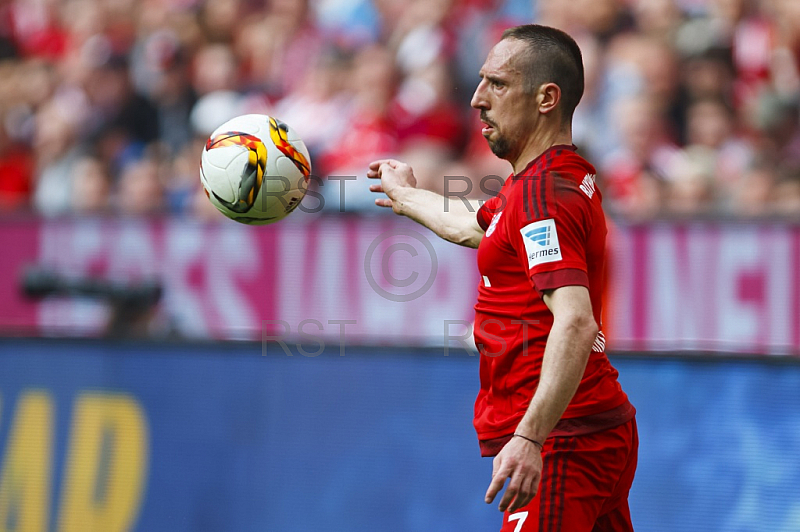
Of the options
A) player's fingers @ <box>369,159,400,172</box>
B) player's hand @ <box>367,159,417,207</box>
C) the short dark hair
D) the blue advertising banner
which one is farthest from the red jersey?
the blue advertising banner

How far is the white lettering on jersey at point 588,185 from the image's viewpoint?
138 inches

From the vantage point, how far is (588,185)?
3.55m

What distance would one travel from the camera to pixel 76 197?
423 inches

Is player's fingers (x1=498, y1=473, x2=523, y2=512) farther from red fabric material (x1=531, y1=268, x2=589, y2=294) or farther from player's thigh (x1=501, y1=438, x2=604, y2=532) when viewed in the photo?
red fabric material (x1=531, y1=268, x2=589, y2=294)

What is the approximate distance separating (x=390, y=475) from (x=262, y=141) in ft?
5.91

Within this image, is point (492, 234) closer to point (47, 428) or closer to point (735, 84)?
point (47, 428)

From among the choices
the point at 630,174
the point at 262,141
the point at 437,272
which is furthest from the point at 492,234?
the point at 630,174

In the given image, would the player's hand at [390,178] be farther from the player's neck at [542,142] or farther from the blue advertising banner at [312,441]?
the blue advertising banner at [312,441]

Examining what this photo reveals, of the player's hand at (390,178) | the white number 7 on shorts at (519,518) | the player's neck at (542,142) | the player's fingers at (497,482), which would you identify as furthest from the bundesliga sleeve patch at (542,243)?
the player's hand at (390,178)

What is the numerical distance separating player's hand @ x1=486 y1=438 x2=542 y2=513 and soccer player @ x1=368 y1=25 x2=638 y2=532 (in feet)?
0.05

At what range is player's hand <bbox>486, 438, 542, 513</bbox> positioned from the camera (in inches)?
123

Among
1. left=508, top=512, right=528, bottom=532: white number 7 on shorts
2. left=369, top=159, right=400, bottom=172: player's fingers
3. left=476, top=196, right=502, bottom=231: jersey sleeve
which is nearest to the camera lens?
left=508, top=512, right=528, bottom=532: white number 7 on shorts

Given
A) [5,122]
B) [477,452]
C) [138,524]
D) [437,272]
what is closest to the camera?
[477,452]

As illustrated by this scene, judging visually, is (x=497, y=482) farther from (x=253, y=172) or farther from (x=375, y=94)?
(x=375, y=94)
